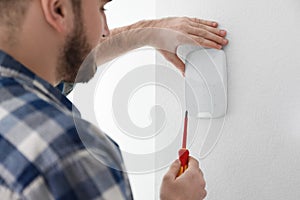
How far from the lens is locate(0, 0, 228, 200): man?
46 cm

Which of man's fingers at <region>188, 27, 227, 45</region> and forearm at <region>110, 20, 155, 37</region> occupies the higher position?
man's fingers at <region>188, 27, 227, 45</region>

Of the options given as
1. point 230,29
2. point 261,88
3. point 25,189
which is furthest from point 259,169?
point 25,189

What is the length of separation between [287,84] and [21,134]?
41cm

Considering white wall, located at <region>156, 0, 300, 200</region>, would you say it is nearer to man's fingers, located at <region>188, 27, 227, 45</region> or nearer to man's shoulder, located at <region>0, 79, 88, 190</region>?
man's fingers, located at <region>188, 27, 227, 45</region>

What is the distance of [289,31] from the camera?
65 cm

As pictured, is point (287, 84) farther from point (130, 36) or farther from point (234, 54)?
point (130, 36)

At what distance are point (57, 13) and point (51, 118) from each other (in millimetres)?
159

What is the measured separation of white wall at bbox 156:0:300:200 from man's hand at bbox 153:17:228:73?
2 centimetres

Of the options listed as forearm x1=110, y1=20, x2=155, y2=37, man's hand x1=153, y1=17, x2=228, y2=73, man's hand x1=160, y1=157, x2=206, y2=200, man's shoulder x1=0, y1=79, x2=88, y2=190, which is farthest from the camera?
forearm x1=110, y1=20, x2=155, y2=37

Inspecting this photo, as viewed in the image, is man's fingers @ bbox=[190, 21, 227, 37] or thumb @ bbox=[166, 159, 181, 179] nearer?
thumb @ bbox=[166, 159, 181, 179]

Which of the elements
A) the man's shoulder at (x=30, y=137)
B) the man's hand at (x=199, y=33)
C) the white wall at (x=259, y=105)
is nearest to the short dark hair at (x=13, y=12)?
the man's shoulder at (x=30, y=137)

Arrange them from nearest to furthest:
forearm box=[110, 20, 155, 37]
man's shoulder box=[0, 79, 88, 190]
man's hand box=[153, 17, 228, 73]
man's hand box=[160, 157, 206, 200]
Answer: man's shoulder box=[0, 79, 88, 190], man's hand box=[160, 157, 206, 200], man's hand box=[153, 17, 228, 73], forearm box=[110, 20, 155, 37]

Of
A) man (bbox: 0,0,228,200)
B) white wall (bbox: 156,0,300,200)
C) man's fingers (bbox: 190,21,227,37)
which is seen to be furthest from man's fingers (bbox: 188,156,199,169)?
man's fingers (bbox: 190,21,227,37)

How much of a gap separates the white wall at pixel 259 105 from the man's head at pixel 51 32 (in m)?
0.24
